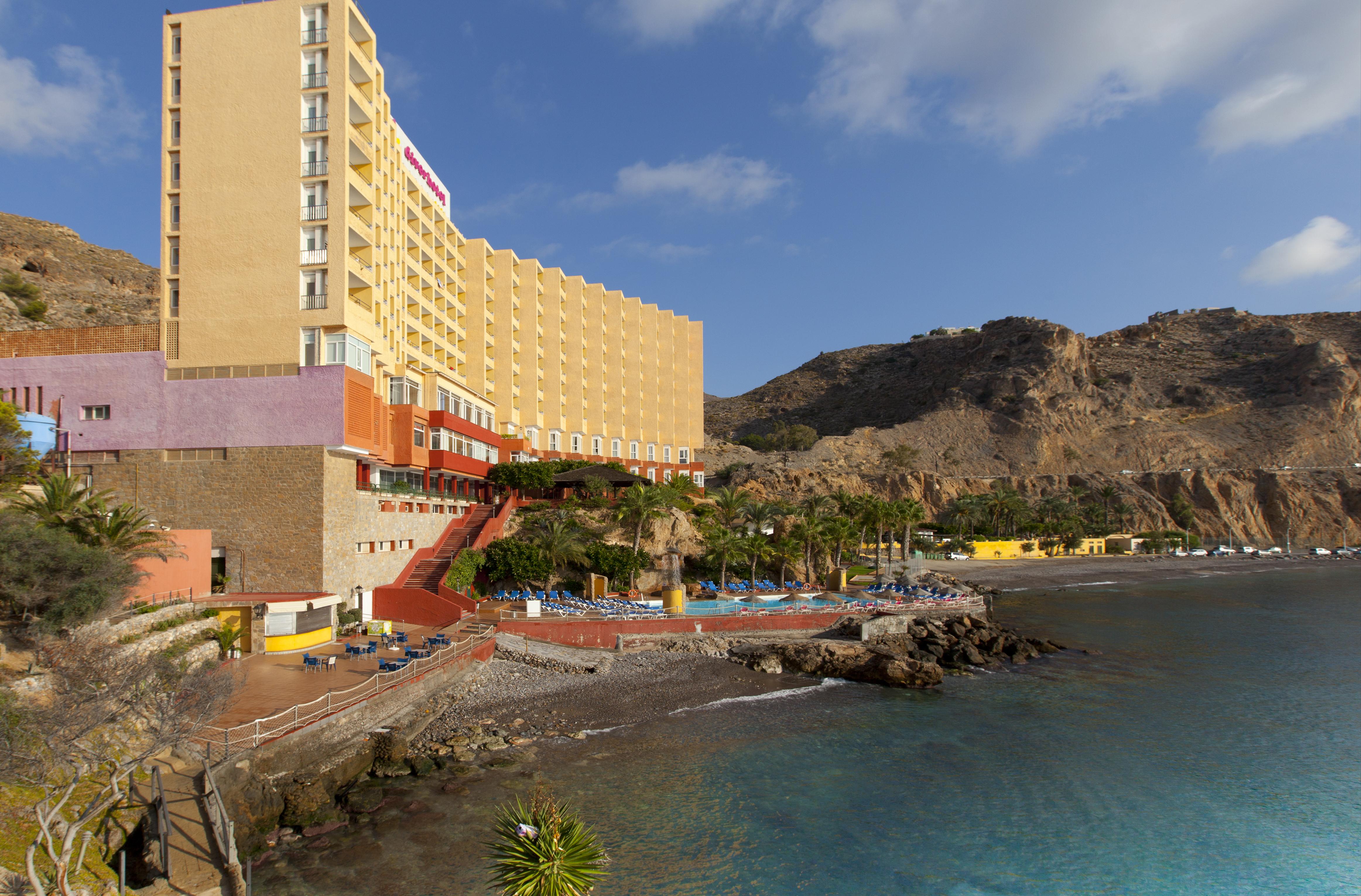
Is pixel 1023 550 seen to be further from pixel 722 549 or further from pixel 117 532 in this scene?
pixel 117 532

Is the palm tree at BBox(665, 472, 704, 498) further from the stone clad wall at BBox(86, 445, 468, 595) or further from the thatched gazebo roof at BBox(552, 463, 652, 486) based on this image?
the stone clad wall at BBox(86, 445, 468, 595)

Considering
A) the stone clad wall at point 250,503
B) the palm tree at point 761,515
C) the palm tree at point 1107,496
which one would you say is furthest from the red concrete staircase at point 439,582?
the palm tree at point 1107,496

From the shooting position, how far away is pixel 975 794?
19.2 metres

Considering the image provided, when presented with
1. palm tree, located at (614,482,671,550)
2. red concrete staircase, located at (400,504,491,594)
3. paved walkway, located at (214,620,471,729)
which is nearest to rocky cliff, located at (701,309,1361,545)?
palm tree, located at (614,482,671,550)

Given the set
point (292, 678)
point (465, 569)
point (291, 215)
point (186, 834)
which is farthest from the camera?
point (465, 569)

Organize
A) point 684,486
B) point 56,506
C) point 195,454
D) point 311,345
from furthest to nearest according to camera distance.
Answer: point 684,486, point 311,345, point 195,454, point 56,506

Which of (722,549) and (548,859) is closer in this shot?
(548,859)

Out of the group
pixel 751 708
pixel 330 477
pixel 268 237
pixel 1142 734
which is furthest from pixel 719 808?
pixel 268 237

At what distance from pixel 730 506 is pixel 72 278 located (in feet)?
224

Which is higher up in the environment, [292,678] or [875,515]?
[875,515]

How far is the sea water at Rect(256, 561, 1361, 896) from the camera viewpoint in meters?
15.1

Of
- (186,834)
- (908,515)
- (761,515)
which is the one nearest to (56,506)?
(186,834)

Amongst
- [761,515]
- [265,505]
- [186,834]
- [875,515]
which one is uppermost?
[265,505]

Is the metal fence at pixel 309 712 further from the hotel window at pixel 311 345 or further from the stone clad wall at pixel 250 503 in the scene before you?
the hotel window at pixel 311 345
